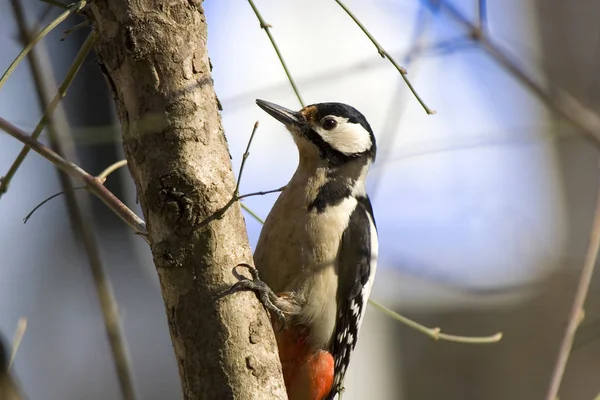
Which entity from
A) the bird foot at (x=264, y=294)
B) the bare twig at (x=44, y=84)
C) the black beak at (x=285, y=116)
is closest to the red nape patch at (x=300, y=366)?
the bird foot at (x=264, y=294)

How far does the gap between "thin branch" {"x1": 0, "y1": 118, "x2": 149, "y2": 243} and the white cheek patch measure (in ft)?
3.79

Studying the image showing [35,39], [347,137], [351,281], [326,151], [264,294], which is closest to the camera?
[35,39]

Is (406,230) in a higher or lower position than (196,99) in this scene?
lower

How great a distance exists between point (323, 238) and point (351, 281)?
21 cm

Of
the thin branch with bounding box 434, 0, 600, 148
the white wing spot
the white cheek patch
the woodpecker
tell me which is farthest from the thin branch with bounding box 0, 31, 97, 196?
the white wing spot

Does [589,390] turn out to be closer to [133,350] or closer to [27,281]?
[133,350]

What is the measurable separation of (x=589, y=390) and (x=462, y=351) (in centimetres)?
85

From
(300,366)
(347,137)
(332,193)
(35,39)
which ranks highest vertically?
(347,137)

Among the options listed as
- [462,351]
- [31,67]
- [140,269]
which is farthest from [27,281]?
[31,67]

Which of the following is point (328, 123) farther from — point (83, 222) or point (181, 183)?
point (83, 222)

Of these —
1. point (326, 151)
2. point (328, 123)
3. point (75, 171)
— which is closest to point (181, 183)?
point (75, 171)

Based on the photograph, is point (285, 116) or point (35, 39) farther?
point (285, 116)

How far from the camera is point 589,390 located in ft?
17.6

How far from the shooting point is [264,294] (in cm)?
211
